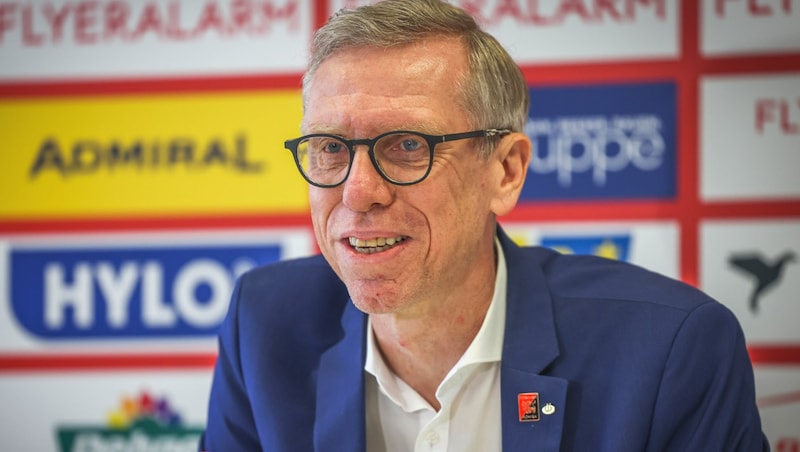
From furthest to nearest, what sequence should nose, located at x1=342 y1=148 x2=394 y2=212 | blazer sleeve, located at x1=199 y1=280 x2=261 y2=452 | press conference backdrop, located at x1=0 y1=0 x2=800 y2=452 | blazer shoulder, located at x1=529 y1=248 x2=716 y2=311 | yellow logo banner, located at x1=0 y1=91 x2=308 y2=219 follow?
1. yellow logo banner, located at x1=0 y1=91 x2=308 y2=219
2. press conference backdrop, located at x1=0 y1=0 x2=800 y2=452
3. blazer sleeve, located at x1=199 y1=280 x2=261 y2=452
4. blazer shoulder, located at x1=529 y1=248 x2=716 y2=311
5. nose, located at x1=342 y1=148 x2=394 y2=212

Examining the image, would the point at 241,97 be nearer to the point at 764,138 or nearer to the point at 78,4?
the point at 78,4

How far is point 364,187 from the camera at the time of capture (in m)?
1.28

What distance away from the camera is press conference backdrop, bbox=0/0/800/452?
2.42m

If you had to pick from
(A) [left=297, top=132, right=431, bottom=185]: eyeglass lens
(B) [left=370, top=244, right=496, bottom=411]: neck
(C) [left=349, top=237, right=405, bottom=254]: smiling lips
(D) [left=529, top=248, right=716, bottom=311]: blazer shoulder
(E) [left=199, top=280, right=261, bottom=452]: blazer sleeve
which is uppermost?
(A) [left=297, top=132, right=431, bottom=185]: eyeglass lens

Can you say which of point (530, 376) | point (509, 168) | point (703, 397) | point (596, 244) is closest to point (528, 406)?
point (530, 376)

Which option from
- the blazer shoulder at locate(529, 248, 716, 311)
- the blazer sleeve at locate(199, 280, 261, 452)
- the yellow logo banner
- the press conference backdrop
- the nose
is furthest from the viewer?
the yellow logo banner

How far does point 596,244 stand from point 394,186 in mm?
1331

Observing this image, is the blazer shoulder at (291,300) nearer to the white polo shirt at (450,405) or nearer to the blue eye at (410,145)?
the white polo shirt at (450,405)

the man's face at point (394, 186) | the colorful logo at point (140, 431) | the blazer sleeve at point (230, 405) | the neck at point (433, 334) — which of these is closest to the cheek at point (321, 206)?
the man's face at point (394, 186)

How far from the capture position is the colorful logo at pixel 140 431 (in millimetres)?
2699

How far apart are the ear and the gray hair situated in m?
0.03

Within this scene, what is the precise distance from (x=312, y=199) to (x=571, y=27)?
1.40 meters

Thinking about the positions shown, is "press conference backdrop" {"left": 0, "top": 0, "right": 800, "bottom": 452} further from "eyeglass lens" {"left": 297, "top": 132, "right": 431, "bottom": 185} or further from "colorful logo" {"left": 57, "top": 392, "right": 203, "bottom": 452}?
"eyeglass lens" {"left": 297, "top": 132, "right": 431, "bottom": 185}

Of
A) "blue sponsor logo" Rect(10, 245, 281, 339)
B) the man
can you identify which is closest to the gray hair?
the man
